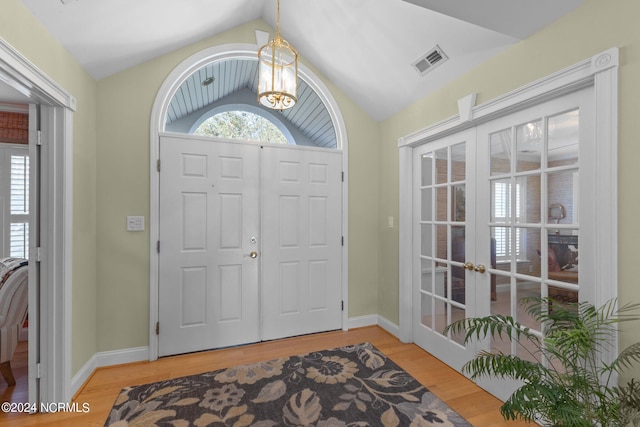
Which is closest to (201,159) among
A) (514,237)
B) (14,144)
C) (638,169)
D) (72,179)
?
(72,179)

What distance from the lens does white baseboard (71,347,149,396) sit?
2.29 meters

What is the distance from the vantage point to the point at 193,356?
264 centimetres

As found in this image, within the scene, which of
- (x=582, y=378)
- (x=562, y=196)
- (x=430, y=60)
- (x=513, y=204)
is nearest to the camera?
(x=582, y=378)

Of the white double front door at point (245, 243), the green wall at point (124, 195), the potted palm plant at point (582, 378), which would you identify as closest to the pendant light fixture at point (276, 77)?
the white double front door at point (245, 243)

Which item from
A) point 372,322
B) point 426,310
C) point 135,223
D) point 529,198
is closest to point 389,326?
point 372,322

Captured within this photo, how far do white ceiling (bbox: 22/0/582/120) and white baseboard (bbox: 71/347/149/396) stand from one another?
2339 millimetres

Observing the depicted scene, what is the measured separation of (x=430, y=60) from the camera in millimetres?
2326

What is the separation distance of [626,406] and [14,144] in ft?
17.7

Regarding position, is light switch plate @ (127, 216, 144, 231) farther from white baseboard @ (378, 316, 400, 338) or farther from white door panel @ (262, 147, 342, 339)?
white baseboard @ (378, 316, 400, 338)

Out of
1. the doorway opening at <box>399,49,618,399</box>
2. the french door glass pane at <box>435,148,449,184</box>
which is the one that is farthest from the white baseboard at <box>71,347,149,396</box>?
the french door glass pane at <box>435,148,449,184</box>

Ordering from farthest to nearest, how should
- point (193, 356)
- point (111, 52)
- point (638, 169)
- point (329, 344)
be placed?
point (329, 344)
point (193, 356)
point (111, 52)
point (638, 169)

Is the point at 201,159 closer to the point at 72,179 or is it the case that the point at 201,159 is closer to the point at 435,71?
the point at 72,179

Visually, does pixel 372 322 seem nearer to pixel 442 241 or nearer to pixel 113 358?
pixel 442 241

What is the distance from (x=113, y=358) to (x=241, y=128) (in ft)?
7.79
